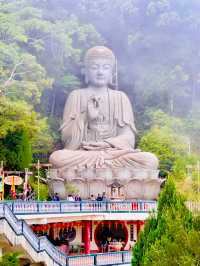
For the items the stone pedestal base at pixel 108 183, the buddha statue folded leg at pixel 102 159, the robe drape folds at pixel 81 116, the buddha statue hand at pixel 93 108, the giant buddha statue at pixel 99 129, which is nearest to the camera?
the stone pedestal base at pixel 108 183

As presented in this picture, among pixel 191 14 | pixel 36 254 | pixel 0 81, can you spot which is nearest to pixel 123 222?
pixel 36 254

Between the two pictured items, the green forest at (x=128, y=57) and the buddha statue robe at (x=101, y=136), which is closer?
the buddha statue robe at (x=101, y=136)

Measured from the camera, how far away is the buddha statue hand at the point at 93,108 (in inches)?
1024

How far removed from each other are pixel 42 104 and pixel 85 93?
235 inches

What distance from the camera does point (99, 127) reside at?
2623cm

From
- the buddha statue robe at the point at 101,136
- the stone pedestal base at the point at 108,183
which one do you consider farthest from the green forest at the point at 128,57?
the stone pedestal base at the point at 108,183

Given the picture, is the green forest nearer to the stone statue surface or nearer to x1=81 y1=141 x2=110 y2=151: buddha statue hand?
the stone statue surface

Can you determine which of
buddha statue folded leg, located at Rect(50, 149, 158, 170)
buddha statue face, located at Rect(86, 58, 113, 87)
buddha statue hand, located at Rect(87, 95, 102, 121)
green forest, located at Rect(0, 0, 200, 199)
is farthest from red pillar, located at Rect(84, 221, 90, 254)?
buddha statue face, located at Rect(86, 58, 113, 87)

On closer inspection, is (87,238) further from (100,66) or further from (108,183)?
(100,66)

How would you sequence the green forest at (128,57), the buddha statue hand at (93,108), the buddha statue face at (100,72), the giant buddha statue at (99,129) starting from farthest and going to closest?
the green forest at (128,57) < the buddha statue face at (100,72) < the buddha statue hand at (93,108) < the giant buddha statue at (99,129)

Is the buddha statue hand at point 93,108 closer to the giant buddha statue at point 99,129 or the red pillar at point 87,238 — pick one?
the giant buddha statue at point 99,129

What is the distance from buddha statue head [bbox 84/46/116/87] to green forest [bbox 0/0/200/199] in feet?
6.27

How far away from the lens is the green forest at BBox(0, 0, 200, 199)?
28.7 meters

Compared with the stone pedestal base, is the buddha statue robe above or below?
above
